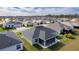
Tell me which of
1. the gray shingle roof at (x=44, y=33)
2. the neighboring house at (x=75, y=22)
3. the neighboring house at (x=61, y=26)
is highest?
the neighboring house at (x=75, y=22)

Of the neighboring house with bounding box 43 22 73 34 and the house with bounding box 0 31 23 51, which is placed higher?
the neighboring house with bounding box 43 22 73 34

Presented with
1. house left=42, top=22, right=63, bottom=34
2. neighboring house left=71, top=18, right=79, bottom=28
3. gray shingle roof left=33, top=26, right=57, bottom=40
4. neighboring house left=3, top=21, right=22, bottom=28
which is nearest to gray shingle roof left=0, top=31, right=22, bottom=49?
neighboring house left=3, top=21, right=22, bottom=28

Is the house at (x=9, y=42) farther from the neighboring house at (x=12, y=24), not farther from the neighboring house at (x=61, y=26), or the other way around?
the neighboring house at (x=61, y=26)

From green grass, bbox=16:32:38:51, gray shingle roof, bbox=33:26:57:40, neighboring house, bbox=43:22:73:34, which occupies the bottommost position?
green grass, bbox=16:32:38:51

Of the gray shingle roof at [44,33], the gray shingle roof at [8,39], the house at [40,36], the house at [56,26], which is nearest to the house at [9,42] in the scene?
the gray shingle roof at [8,39]

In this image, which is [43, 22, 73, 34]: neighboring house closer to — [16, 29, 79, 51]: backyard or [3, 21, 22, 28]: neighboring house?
[16, 29, 79, 51]: backyard

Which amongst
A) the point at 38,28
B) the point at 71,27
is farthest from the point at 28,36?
the point at 71,27
